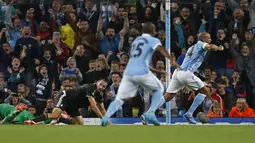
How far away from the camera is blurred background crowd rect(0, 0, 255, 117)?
18.8 m

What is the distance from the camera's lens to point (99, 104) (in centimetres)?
1700

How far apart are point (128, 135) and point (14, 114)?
557 centimetres

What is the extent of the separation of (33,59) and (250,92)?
532 centimetres

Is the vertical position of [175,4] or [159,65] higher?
[175,4]

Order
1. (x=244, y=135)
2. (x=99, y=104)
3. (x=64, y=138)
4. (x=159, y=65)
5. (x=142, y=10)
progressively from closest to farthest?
(x=64, y=138)
(x=244, y=135)
(x=99, y=104)
(x=159, y=65)
(x=142, y=10)

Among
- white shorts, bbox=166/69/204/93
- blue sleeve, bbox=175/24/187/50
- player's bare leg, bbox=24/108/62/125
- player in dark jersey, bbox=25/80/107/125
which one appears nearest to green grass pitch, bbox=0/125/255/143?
player in dark jersey, bbox=25/80/107/125

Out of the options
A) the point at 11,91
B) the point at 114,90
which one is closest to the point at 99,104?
the point at 114,90

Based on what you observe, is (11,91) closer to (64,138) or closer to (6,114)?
(6,114)

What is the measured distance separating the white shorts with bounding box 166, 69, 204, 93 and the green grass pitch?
2.52m

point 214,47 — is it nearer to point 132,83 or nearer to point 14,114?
point 132,83

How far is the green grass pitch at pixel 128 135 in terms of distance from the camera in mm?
11352

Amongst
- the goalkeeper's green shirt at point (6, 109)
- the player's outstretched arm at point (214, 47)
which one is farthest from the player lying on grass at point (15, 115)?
the player's outstretched arm at point (214, 47)

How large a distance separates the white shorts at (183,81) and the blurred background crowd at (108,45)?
167 centimetres

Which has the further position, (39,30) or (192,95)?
(39,30)
